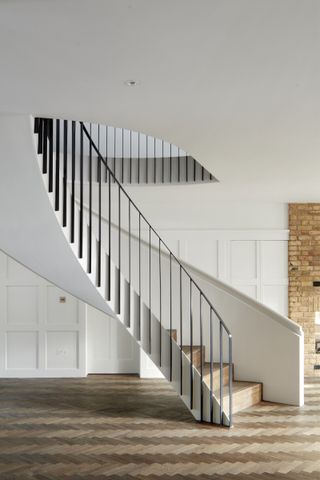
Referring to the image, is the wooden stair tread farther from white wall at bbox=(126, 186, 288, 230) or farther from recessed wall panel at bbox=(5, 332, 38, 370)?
recessed wall panel at bbox=(5, 332, 38, 370)

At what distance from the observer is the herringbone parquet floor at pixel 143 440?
4652 mm

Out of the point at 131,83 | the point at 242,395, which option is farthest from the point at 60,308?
the point at 131,83

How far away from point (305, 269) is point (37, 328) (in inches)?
174

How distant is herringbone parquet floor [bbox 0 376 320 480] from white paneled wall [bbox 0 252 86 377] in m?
1.35

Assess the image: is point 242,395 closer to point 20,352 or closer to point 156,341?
point 156,341

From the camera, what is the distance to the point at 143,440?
545cm

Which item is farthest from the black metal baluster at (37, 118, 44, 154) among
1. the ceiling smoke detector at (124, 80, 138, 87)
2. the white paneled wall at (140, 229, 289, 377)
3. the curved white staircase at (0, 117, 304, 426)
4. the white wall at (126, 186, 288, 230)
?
the white paneled wall at (140, 229, 289, 377)

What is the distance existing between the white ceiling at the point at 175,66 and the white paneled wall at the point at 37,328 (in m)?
4.66

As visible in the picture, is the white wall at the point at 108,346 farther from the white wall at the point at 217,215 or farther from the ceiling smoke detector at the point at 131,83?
the ceiling smoke detector at the point at 131,83

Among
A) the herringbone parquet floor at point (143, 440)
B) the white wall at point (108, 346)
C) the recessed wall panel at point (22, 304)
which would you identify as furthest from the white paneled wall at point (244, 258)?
the recessed wall panel at point (22, 304)

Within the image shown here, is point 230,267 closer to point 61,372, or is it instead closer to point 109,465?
point 61,372

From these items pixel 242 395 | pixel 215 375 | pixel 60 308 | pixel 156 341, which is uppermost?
pixel 60 308

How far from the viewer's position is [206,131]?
4.88 m

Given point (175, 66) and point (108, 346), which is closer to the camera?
point (175, 66)
